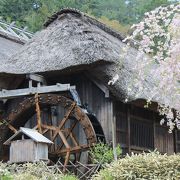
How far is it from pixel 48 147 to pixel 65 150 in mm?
597

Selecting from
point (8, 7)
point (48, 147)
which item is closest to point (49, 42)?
point (48, 147)

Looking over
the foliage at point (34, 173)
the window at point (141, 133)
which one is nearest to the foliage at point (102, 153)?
the window at point (141, 133)

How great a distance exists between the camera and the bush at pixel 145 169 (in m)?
7.08

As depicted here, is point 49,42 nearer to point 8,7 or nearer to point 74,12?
point 74,12

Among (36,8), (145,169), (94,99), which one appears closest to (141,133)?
(94,99)

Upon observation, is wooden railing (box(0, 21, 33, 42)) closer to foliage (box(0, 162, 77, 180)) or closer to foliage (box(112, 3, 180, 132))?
foliage (box(0, 162, 77, 180))

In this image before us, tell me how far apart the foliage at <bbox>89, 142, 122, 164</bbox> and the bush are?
14.2ft

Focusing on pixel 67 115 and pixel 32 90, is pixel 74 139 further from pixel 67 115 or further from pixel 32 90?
pixel 32 90

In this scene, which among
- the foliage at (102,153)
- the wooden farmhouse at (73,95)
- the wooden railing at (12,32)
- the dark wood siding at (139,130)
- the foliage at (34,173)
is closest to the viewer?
the foliage at (34,173)

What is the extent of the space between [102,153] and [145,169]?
484 cm

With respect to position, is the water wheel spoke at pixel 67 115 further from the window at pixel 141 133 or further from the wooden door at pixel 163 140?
the wooden door at pixel 163 140

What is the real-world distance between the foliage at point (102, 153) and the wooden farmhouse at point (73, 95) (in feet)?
0.93

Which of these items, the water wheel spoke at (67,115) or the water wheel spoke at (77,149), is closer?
the water wheel spoke at (77,149)

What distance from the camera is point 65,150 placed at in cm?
1287
